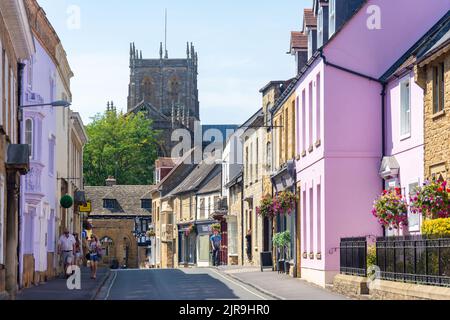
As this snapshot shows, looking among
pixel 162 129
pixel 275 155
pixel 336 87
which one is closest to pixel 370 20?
pixel 336 87

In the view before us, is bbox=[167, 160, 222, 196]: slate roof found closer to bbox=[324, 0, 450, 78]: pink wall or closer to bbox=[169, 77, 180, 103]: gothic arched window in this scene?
bbox=[324, 0, 450, 78]: pink wall

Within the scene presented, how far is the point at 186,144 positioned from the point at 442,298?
421 feet

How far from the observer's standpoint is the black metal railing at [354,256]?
2877cm

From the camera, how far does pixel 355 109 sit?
3447 cm

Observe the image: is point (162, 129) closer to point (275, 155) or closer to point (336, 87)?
point (275, 155)

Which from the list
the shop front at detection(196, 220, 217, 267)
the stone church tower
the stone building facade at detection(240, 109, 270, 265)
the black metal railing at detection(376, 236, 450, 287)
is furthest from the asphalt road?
the stone church tower

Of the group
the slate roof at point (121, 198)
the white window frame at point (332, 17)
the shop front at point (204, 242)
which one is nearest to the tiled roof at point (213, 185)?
the shop front at point (204, 242)

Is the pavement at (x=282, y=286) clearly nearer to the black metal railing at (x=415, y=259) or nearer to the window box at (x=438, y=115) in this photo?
the black metal railing at (x=415, y=259)

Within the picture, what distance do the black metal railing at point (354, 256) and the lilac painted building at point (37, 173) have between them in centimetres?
906

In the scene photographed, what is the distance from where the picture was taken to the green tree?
124562 millimetres

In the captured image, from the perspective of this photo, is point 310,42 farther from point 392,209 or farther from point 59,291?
point 59,291

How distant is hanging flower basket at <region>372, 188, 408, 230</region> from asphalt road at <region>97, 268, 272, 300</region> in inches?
142

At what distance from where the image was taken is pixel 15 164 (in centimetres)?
2881

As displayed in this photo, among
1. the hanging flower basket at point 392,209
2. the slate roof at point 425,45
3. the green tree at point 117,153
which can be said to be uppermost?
the green tree at point 117,153
